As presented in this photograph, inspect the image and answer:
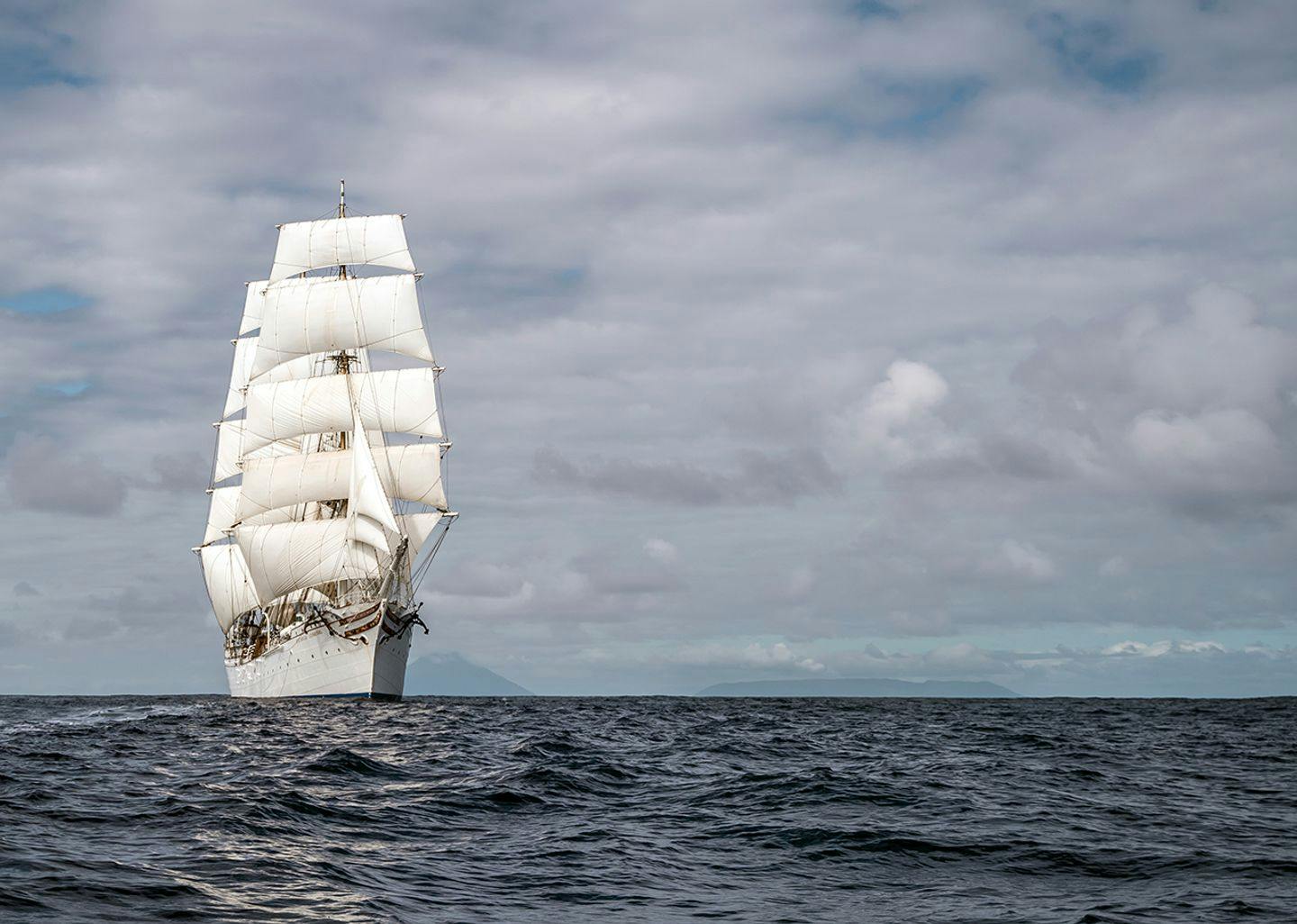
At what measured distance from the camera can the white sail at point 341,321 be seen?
9688 cm

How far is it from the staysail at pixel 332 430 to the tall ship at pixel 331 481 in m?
0.11

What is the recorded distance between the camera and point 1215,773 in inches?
1171

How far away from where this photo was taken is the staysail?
86.7 metres

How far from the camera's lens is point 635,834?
19.0 metres

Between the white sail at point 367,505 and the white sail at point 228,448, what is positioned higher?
the white sail at point 228,448

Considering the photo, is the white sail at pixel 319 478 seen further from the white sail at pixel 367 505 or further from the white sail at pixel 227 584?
the white sail at pixel 227 584

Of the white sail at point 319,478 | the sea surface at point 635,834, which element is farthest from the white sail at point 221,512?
the sea surface at point 635,834

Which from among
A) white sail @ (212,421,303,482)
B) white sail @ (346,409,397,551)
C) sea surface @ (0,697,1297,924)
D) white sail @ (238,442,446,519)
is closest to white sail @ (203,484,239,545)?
white sail @ (212,421,303,482)

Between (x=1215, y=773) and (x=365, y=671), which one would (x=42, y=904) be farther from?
(x=365, y=671)

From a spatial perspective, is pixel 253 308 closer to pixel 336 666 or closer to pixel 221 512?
pixel 221 512

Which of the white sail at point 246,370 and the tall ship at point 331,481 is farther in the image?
the white sail at point 246,370

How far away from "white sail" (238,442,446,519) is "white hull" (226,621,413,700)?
1221 centimetres

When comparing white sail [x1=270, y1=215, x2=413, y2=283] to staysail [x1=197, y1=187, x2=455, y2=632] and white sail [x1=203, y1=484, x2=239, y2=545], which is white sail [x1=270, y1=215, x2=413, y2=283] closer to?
staysail [x1=197, y1=187, x2=455, y2=632]

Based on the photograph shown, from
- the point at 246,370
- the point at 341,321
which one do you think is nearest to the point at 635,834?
the point at 341,321
